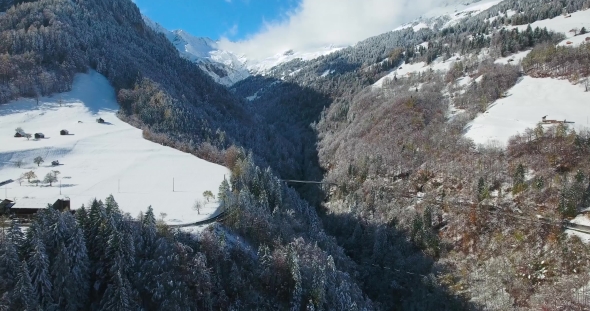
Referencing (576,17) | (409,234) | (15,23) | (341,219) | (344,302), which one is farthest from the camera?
(576,17)

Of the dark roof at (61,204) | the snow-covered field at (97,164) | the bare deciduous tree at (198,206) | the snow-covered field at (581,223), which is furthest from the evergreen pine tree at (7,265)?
the snow-covered field at (581,223)

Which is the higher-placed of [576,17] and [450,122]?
[576,17]

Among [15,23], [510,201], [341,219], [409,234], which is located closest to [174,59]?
[15,23]

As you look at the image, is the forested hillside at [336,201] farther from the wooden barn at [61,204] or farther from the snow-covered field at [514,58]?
the wooden barn at [61,204]

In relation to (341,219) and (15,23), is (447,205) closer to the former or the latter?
(341,219)

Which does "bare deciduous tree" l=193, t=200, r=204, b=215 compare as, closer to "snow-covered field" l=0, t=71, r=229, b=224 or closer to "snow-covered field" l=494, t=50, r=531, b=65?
"snow-covered field" l=0, t=71, r=229, b=224

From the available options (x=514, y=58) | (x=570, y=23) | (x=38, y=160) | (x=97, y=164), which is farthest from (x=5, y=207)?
(x=570, y=23)

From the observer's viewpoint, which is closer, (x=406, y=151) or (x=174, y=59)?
(x=406, y=151)
